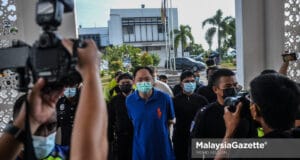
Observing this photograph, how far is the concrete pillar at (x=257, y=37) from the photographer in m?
3.94

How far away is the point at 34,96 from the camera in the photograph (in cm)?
94

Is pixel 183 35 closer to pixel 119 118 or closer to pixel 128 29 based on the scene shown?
pixel 128 29

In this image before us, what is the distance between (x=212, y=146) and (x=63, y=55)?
161 centimetres

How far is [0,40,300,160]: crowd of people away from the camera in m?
0.85

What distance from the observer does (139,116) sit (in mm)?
2967

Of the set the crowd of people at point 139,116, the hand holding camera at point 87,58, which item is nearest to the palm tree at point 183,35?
the crowd of people at point 139,116

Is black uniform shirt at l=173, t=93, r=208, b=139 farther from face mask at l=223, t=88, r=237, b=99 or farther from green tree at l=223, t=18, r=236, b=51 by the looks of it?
green tree at l=223, t=18, r=236, b=51

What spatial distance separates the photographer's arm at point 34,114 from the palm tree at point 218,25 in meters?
30.8

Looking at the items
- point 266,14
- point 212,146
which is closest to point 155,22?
point 266,14

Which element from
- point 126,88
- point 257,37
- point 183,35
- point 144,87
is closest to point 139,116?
point 144,87

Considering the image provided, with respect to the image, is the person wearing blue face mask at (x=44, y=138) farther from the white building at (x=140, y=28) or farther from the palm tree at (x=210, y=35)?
the palm tree at (x=210, y=35)

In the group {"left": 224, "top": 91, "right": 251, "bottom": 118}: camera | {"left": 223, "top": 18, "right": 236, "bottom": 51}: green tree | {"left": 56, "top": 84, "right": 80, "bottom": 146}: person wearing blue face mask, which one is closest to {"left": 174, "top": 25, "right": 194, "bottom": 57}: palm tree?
{"left": 223, "top": 18, "right": 236, "bottom": 51}: green tree

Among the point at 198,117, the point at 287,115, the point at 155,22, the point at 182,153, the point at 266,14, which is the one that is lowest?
the point at 182,153

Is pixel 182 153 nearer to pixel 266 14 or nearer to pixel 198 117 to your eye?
pixel 198 117
